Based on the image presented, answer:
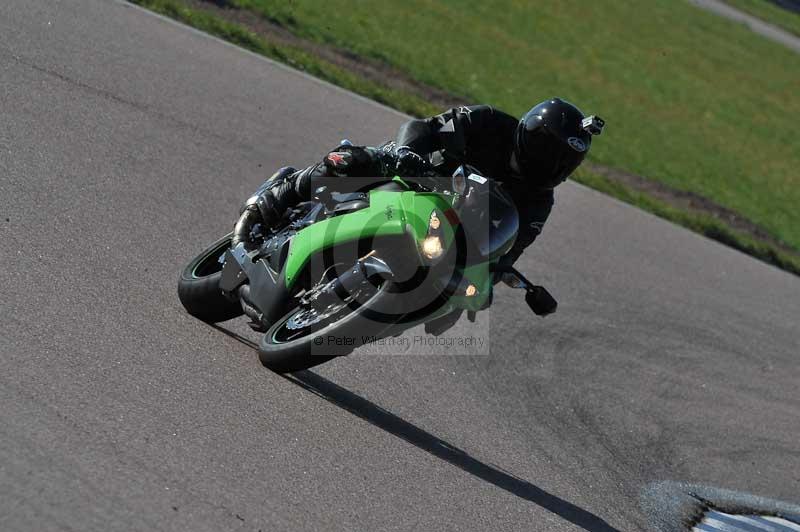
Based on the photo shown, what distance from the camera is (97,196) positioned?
7637mm

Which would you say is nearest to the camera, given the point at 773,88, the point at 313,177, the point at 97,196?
the point at 313,177

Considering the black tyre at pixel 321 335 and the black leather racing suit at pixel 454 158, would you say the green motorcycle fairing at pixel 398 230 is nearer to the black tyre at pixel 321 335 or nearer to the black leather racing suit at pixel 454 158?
the black tyre at pixel 321 335

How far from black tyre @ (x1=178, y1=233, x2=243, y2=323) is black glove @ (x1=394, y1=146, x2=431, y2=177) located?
1294 millimetres

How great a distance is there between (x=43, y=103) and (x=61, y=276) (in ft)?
10.5

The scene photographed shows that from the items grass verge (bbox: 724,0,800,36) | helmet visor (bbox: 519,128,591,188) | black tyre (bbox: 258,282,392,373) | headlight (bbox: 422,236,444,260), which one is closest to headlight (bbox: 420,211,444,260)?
headlight (bbox: 422,236,444,260)

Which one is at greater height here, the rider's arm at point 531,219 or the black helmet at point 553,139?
the black helmet at point 553,139

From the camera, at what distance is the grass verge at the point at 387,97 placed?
44.1ft

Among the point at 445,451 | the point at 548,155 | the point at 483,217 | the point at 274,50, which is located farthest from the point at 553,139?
the point at 274,50

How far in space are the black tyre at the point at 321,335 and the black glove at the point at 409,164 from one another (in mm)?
724

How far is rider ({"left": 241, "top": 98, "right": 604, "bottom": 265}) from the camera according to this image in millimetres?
5832

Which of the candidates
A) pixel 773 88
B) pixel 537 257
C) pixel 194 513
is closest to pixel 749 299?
pixel 537 257

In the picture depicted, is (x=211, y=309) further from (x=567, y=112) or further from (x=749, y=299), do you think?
(x=749, y=299)

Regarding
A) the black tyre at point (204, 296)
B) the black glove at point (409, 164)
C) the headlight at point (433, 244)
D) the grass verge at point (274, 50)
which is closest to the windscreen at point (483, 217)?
the headlight at point (433, 244)

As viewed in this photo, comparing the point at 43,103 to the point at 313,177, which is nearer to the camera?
the point at 313,177
